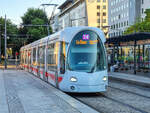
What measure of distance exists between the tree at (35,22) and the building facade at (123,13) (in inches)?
813

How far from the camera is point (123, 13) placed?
85.4 metres

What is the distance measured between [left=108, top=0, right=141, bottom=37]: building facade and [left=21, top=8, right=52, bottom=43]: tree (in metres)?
20.7

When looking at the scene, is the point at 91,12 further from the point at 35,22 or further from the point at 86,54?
the point at 86,54

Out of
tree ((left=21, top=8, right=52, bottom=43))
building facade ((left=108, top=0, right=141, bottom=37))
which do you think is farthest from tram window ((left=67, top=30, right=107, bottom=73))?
building facade ((left=108, top=0, right=141, bottom=37))

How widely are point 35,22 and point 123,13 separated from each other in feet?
117

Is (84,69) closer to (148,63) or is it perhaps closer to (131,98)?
(131,98)

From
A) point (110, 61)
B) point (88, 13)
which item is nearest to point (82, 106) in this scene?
point (110, 61)

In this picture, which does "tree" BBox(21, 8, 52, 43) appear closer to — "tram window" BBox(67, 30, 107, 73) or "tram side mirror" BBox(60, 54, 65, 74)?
"tram side mirror" BBox(60, 54, 65, 74)

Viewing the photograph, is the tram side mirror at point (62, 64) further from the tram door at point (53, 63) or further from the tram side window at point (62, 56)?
the tram door at point (53, 63)

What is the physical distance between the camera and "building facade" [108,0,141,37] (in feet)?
266

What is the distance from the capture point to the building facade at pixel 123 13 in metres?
81.1

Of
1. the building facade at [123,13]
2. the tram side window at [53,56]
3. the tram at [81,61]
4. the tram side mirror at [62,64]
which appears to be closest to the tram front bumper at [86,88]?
the tram at [81,61]

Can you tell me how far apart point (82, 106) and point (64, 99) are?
5.02 ft

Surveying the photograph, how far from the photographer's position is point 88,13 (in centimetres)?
9081
